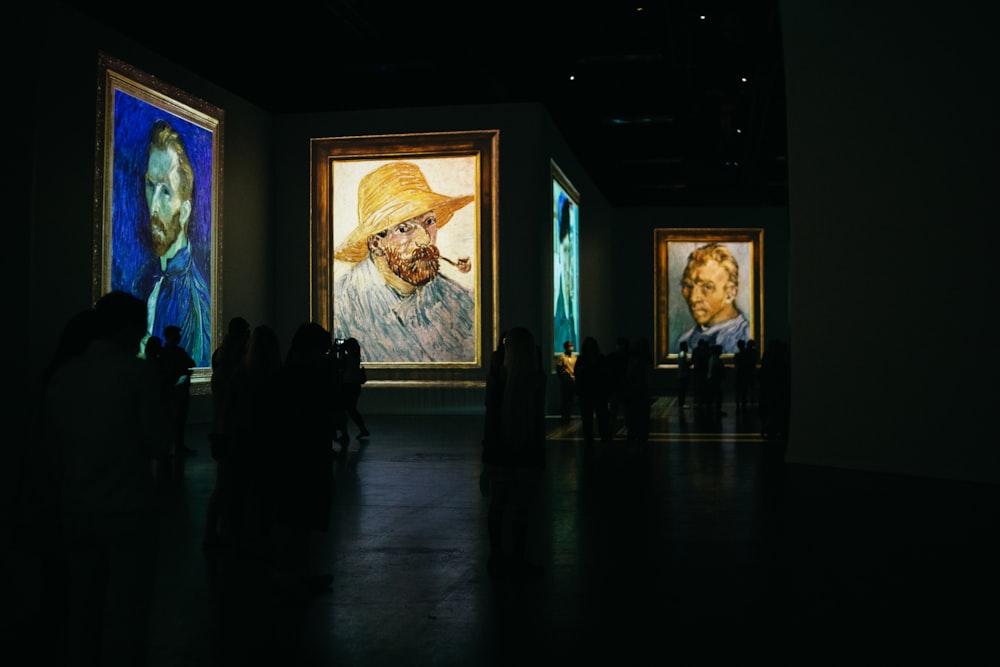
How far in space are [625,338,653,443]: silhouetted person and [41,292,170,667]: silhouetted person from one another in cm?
1134

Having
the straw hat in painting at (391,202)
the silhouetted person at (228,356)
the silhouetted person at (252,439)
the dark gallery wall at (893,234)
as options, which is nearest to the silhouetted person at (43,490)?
the silhouetted person at (252,439)

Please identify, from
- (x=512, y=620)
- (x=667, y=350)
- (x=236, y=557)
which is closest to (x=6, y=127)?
(x=236, y=557)

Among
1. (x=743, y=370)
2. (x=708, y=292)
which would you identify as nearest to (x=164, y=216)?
(x=743, y=370)

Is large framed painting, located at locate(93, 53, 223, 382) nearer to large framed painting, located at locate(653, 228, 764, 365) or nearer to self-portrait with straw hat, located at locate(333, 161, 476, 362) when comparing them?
self-portrait with straw hat, located at locate(333, 161, 476, 362)

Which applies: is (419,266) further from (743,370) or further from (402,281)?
(743,370)

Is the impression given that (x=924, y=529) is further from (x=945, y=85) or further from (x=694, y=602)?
(x=945, y=85)

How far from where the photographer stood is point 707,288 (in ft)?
116

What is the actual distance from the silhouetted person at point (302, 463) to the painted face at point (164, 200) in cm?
1203

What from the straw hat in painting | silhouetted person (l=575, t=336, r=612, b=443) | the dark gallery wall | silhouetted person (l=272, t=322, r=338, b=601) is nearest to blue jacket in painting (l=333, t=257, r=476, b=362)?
the straw hat in painting

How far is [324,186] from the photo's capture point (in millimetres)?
21859

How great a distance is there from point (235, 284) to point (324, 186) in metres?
3.00

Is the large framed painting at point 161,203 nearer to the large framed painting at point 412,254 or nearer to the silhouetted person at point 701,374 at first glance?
the large framed painting at point 412,254

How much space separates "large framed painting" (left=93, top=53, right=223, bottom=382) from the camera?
15.7 meters

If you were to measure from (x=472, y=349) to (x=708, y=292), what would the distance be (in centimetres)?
1636
